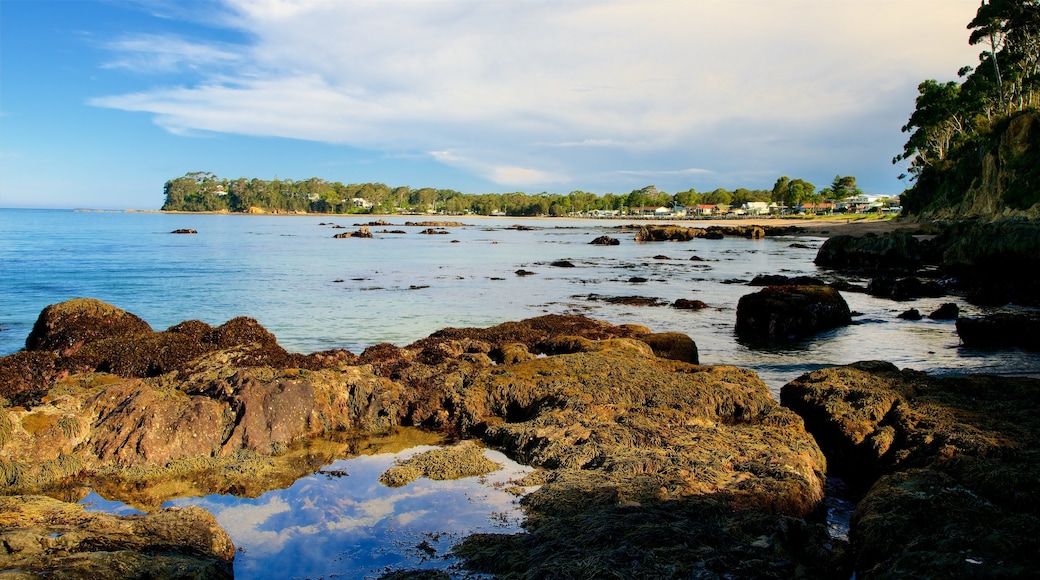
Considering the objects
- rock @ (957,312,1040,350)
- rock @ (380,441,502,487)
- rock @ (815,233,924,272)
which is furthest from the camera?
rock @ (815,233,924,272)

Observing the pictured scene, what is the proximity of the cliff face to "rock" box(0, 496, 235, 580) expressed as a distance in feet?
157

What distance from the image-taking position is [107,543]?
3910 millimetres

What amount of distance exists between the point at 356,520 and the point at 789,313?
13.2 m

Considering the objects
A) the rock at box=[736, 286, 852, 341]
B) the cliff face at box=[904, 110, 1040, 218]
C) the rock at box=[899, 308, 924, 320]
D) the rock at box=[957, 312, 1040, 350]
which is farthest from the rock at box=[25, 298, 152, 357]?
the cliff face at box=[904, 110, 1040, 218]

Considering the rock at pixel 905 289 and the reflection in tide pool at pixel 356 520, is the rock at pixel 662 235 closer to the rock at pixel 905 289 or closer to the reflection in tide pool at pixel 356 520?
the rock at pixel 905 289

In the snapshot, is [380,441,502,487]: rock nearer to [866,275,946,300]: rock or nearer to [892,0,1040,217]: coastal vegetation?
[866,275,946,300]: rock

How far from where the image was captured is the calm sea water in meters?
5.09

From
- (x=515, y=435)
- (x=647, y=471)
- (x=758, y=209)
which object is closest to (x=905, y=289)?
(x=515, y=435)

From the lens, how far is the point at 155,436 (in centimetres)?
643

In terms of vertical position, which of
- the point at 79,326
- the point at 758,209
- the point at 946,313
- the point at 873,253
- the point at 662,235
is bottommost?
the point at 946,313

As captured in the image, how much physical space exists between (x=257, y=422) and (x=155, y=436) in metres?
0.99

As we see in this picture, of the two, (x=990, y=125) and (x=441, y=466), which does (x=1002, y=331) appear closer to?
(x=441, y=466)

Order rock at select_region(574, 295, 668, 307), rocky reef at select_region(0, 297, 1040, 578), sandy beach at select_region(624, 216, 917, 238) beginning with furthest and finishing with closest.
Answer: sandy beach at select_region(624, 216, 917, 238) < rock at select_region(574, 295, 668, 307) < rocky reef at select_region(0, 297, 1040, 578)

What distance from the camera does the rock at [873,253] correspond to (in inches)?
1311
